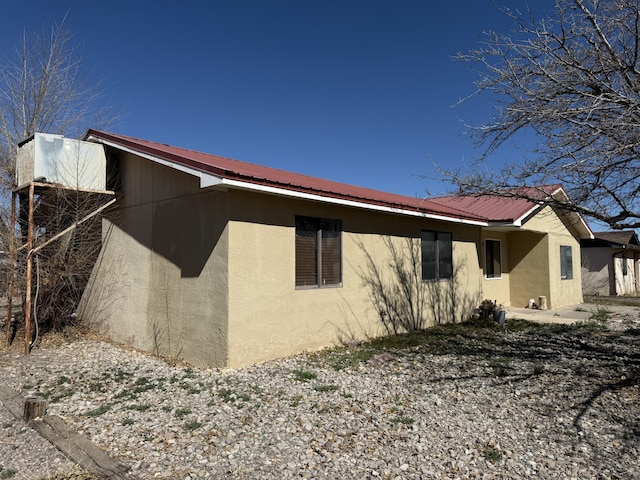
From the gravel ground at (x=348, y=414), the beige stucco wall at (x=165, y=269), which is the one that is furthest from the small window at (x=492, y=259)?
the beige stucco wall at (x=165, y=269)

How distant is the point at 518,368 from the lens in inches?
269

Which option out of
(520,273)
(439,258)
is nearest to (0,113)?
(439,258)

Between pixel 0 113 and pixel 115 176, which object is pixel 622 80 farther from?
pixel 0 113

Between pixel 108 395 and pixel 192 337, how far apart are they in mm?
1676

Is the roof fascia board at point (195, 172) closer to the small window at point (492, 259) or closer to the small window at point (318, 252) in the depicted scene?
the small window at point (318, 252)

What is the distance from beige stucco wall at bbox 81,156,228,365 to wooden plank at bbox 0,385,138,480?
7.71 feet

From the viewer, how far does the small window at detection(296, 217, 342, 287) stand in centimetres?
767

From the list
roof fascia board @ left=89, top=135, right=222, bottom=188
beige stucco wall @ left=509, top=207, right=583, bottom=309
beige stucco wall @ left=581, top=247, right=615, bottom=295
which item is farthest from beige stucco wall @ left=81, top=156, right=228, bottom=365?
beige stucco wall @ left=581, top=247, right=615, bottom=295

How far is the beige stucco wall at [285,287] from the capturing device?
6.65 metres

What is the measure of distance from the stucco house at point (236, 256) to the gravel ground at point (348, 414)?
57cm

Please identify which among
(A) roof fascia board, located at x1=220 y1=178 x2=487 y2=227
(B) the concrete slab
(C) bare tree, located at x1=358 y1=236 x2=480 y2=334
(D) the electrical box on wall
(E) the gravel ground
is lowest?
(E) the gravel ground

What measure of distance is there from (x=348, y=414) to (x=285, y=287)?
9.12ft

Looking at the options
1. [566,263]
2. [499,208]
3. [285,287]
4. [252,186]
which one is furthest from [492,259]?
[252,186]

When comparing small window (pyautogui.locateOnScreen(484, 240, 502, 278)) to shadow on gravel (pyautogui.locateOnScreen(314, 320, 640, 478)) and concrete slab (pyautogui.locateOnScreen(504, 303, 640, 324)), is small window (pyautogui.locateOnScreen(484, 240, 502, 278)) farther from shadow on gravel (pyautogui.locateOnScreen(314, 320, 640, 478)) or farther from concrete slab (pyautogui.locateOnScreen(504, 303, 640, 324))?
shadow on gravel (pyautogui.locateOnScreen(314, 320, 640, 478))
